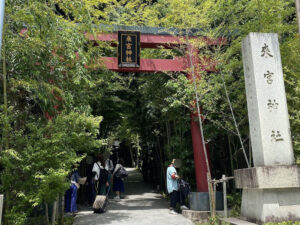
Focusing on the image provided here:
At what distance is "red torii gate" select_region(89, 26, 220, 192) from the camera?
26.5 ft

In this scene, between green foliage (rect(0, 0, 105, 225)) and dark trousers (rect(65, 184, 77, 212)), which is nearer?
green foliage (rect(0, 0, 105, 225))

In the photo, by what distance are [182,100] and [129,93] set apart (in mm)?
4213

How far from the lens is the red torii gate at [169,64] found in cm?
806

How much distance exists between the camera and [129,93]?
11578 millimetres

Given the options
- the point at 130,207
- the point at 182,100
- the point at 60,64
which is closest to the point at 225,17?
the point at 182,100

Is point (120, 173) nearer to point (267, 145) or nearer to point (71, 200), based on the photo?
point (71, 200)

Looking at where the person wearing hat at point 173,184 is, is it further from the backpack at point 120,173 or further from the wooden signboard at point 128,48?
the wooden signboard at point 128,48

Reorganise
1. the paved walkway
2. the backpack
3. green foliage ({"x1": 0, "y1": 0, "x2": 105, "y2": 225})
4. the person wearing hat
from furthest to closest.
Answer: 1. the backpack
2. the person wearing hat
3. the paved walkway
4. green foliage ({"x1": 0, "y1": 0, "x2": 105, "y2": 225})

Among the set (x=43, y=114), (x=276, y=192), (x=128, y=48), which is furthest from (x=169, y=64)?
(x=276, y=192)

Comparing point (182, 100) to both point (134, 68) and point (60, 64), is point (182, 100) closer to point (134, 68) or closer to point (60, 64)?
point (134, 68)

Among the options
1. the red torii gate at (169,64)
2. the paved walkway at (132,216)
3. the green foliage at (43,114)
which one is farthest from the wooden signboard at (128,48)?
the paved walkway at (132,216)

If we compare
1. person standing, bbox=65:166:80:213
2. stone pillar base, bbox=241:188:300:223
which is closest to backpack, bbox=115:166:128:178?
person standing, bbox=65:166:80:213

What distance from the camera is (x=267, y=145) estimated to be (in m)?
5.02

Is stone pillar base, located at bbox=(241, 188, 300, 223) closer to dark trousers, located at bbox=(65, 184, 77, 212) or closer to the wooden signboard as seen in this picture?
dark trousers, located at bbox=(65, 184, 77, 212)
